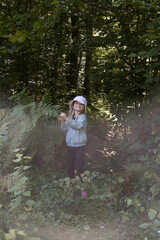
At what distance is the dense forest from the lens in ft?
9.94

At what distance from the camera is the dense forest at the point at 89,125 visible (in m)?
3.03

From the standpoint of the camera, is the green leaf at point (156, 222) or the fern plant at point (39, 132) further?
the fern plant at point (39, 132)

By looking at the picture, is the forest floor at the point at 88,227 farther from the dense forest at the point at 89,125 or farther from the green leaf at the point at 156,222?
the green leaf at the point at 156,222

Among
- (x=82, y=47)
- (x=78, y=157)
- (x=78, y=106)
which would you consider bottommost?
(x=78, y=157)

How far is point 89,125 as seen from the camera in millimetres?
6035

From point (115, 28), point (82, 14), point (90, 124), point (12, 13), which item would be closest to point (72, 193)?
point (90, 124)

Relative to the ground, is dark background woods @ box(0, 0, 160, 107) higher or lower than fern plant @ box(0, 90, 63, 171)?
higher

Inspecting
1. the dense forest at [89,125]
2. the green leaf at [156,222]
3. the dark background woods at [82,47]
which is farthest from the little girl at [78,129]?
the green leaf at [156,222]

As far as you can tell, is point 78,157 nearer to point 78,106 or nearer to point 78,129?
point 78,129

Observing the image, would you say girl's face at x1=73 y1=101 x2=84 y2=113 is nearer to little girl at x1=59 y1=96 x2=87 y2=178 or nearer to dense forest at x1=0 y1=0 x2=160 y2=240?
little girl at x1=59 y1=96 x2=87 y2=178

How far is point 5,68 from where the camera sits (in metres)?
6.00

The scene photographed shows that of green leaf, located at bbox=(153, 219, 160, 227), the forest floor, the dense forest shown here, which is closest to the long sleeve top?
the dense forest

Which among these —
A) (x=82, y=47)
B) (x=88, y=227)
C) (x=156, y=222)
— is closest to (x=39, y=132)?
(x=88, y=227)

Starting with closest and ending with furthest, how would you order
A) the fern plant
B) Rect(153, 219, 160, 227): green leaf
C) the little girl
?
Rect(153, 219, 160, 227): green leaf, the fern plant, the little girl
